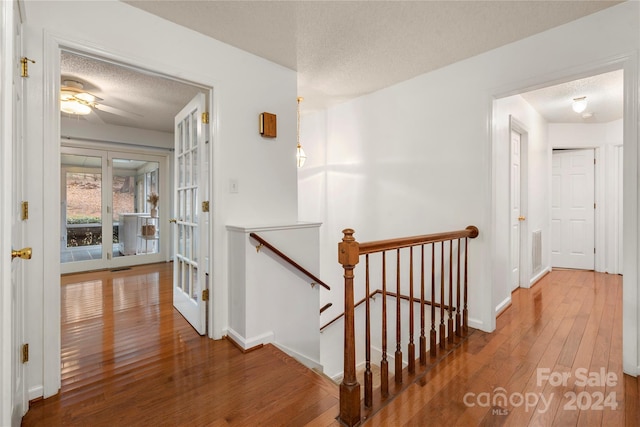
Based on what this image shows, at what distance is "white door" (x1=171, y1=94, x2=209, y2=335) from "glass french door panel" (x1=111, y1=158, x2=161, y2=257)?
9.20 ft

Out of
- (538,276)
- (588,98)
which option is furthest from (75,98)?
(538,276)

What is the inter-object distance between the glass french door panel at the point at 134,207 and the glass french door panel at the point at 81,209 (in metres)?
0.22

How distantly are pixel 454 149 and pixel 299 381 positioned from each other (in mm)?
2395

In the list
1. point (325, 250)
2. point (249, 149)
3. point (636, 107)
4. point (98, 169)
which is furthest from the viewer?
point (98, 169)

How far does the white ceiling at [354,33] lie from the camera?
6.55 feet

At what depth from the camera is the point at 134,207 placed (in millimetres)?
5297

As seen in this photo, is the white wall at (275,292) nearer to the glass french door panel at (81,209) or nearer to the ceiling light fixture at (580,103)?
the ceiling light fixture at (580,103)

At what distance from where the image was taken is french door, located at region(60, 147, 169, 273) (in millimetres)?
4672

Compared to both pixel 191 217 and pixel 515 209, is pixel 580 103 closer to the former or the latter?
pixel 515 209

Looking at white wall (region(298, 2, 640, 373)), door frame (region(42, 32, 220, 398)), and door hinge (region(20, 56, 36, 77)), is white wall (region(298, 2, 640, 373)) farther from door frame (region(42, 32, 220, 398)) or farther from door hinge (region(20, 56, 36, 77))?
door hinge (region(20, 56, 36, 77))

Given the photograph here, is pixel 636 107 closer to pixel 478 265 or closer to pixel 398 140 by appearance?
pixel 478 265

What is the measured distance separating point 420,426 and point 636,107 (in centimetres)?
233

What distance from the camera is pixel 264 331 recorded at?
2.30m

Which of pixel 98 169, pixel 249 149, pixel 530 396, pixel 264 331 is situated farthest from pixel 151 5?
pixel 98 169
